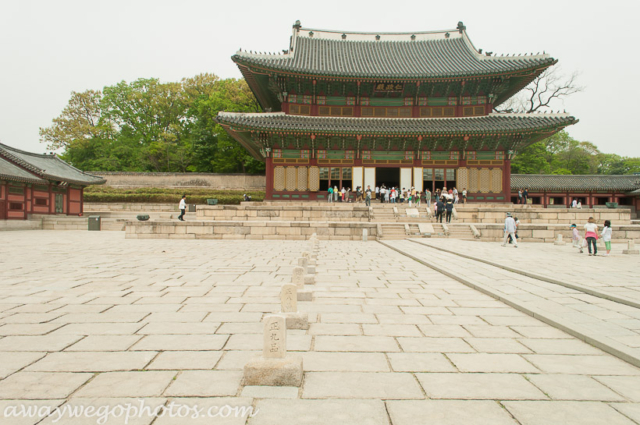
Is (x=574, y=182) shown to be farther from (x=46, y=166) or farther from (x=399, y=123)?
(x=46, y=166)

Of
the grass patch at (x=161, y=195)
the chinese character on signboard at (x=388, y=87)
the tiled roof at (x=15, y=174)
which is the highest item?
the chinese character on signboard at (x=388, y=87)

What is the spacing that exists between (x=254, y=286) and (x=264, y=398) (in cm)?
345

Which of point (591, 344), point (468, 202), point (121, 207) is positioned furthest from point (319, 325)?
point (121, 207)

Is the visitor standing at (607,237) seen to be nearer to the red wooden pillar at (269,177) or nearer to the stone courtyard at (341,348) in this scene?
the stone courtyard at (341,348)

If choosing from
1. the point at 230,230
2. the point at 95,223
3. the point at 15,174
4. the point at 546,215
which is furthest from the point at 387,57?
the point at 15,174

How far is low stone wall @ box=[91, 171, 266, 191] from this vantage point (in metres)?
32.6

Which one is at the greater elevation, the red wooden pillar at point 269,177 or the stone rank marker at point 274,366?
the red wooden pillar at point 269,177

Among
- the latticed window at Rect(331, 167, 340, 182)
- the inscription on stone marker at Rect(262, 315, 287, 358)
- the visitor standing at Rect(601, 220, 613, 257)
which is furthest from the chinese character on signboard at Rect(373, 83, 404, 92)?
the inscription on stone marker at Rect(262, 315, 287, 358)

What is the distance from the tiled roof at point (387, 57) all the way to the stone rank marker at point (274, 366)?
21.3m

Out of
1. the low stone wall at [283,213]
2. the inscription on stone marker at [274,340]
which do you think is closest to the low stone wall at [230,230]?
the low stone wall at [283,213]

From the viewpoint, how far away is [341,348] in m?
3.10

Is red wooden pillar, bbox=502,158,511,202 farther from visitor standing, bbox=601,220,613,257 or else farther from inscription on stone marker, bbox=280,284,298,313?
inscription on stone marker, bbox=280,284,298,313

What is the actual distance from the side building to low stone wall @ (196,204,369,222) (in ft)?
39.1

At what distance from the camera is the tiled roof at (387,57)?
866 inches
